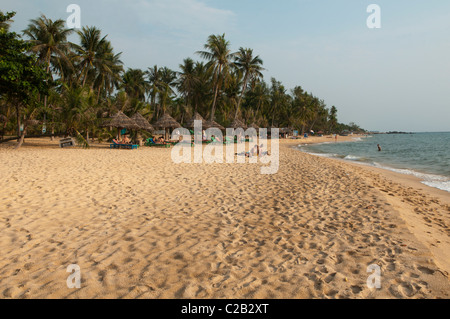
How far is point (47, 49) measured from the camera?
68.3 feet

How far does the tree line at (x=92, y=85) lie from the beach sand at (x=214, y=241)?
33.2ft

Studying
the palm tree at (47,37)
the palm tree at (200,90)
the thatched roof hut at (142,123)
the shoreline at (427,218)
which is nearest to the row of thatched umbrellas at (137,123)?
the thatched roof hut at (142,123)

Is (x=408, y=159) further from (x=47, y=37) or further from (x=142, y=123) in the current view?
(x=47, y=37)

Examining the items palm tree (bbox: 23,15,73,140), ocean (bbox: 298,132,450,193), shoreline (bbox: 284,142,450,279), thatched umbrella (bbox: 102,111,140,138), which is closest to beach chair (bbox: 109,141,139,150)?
thatched umbrella (bbox: 102,111,140,138)

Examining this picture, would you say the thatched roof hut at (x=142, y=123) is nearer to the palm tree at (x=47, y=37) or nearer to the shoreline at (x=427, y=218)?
the palm tree at (x=47, y=37)

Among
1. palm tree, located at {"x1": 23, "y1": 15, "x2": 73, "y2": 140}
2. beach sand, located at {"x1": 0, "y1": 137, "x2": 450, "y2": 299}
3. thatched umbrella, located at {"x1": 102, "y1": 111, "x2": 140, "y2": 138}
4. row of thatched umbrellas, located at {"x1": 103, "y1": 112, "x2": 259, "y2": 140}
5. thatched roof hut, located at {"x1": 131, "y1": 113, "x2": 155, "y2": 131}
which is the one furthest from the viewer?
palm tree, located at {"x1": 23, "y1": 15, "x2": 73, "y2": 140}

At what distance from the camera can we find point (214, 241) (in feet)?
11.6

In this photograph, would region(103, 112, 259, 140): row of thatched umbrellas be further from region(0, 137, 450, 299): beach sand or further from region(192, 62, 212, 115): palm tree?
region(192, 62, 212, 115): palm tree

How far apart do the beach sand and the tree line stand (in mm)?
10106

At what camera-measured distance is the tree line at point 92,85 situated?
13.5m

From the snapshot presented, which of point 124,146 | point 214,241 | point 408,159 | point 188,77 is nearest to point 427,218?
point 214,241

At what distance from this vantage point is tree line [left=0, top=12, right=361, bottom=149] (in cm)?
1355
